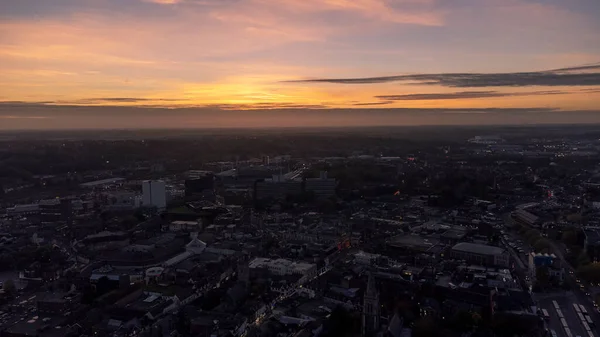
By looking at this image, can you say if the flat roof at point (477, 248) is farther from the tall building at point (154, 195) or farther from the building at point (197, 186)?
the building at point (197, 186)

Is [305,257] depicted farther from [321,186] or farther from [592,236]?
[321,186]

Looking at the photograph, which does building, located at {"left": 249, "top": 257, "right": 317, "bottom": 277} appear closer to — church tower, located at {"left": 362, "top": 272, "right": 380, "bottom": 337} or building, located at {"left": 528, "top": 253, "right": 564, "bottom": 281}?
church tower, located at {"left": 362, "top": 272, "right": 380, "bottom": 337}

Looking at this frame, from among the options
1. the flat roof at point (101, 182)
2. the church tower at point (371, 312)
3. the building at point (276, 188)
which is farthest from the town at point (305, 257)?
the flat roof at point (101, 182)

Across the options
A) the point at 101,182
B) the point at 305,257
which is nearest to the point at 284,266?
the point at 305,257

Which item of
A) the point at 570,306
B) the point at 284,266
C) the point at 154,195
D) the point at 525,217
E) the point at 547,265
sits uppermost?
the point at 154,195

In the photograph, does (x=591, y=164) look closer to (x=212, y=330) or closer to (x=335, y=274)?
(x=335, y=274)

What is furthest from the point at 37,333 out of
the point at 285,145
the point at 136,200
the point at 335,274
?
the point at 285,145
